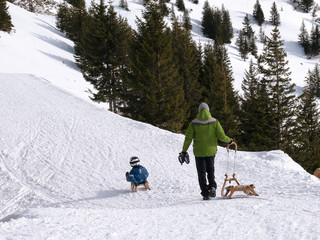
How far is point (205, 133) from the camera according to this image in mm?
6043

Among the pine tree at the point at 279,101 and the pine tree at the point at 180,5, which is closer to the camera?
the pine tree at the point at 279,101

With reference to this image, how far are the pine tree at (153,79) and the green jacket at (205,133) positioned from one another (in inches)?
457

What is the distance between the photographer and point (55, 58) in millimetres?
37562

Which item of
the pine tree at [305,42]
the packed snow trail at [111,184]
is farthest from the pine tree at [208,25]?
the packed snow trail at [111,184]

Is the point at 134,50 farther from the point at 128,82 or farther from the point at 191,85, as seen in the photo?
the point at 191,85

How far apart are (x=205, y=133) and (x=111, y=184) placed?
414cm

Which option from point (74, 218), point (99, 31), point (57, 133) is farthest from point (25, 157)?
point (99, 31)

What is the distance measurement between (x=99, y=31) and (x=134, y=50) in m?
4.57

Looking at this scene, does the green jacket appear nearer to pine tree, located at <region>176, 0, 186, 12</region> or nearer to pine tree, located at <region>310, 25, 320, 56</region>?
pine tree, located at <region>310, 25, 320, 56</region>

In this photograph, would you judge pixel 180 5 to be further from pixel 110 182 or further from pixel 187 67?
pixel 110 182

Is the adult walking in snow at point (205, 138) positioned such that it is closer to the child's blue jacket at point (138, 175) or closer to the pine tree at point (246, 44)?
the child's blue jacket at point (138, 175)

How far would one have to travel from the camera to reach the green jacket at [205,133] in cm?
597

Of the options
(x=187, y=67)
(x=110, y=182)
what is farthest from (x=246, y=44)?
(x=110, y=182)

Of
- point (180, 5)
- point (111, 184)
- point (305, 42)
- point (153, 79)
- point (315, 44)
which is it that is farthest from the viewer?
point (180, 5)
